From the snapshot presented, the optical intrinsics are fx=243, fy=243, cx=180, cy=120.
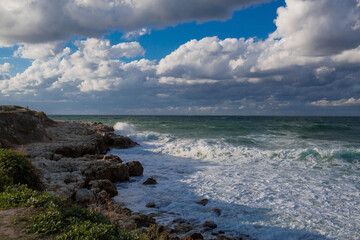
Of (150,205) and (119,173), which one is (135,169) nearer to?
(119,173)

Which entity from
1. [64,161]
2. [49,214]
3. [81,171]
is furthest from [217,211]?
[64,161]

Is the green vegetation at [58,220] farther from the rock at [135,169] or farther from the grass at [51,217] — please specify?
the rock at [135,169]

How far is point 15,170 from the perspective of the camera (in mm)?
6902

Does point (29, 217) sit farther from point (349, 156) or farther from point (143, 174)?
point (349, 156)

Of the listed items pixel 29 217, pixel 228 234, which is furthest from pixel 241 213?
pixel 29 217

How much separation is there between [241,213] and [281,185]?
3.89 meters

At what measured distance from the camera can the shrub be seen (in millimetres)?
6501

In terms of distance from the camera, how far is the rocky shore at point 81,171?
6.84m

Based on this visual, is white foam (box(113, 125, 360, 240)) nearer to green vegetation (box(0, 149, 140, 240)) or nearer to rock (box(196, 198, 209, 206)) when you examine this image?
rock (box(196, 198, 209, 206))

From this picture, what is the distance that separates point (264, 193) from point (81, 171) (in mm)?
7748

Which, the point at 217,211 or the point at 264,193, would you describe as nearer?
the point at 217,211

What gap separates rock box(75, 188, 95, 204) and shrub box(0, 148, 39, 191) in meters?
1.35

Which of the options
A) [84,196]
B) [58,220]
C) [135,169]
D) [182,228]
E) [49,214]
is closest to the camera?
[58,220]

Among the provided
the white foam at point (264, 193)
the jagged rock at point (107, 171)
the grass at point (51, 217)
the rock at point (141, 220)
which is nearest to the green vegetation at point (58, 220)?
the grass at point (51, 217)
